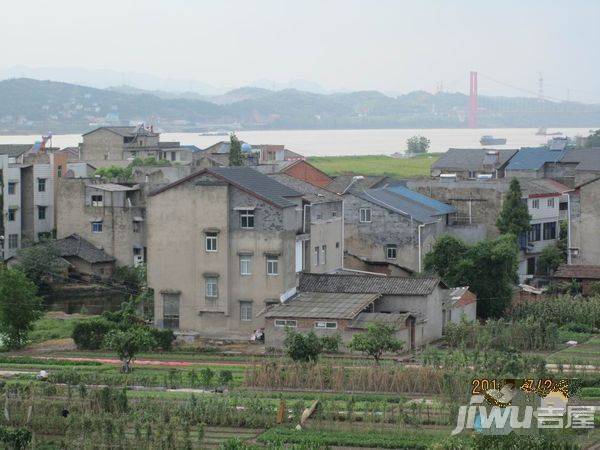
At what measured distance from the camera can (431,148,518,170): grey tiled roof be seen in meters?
59.3

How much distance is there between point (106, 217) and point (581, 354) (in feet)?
62.1

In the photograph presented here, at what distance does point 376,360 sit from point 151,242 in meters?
8.07

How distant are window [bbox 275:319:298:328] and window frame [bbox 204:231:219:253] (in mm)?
2826

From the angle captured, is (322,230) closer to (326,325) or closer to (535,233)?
(326,325)

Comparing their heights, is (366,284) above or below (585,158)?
below

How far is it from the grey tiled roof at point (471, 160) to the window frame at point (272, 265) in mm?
27647

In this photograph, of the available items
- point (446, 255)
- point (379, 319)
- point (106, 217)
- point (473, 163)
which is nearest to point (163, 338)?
point (379, 319)

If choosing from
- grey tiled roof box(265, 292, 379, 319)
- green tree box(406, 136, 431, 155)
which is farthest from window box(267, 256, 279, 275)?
green tree box(406, 136, 431, 155)

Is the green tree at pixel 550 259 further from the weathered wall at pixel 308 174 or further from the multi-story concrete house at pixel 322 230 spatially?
the weathered wall at pixel 308 174

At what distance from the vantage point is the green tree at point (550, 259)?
43.2 meters

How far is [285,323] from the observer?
31.1m

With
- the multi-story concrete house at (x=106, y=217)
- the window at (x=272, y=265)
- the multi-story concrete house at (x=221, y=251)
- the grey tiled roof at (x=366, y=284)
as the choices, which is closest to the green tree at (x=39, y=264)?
the multi-story concrete house at (x=106, y=217)

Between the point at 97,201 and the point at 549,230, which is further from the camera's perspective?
the point at 549,230

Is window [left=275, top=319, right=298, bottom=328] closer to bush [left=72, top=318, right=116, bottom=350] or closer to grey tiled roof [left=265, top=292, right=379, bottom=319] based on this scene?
grey tiled roof [left=265, top=292, right=379, bottom=319]
